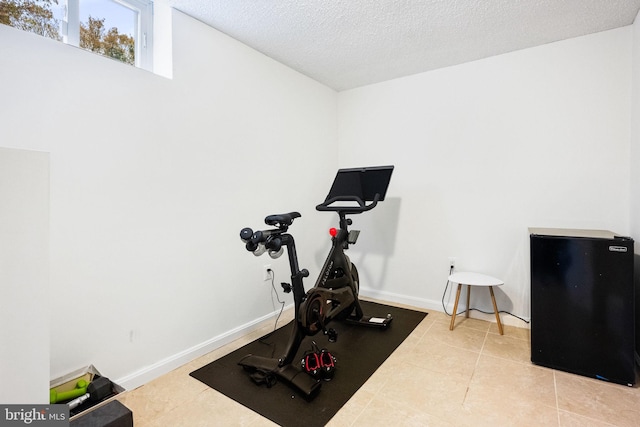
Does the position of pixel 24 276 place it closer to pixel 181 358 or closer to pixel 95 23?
pixel 181 358

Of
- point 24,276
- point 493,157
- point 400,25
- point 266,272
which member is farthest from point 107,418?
point 493,157

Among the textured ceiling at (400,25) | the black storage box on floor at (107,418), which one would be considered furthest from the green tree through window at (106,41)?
the black storage box on floor at (107,418)

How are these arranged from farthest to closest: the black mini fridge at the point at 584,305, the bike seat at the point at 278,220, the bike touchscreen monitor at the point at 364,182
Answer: the bike touchscreen monitor at the point at 364,182, the bike seat at the point at 278,220, the black mini fridge at the point at 584,305

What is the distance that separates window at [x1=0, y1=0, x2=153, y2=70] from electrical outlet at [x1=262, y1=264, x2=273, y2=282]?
1891 mm

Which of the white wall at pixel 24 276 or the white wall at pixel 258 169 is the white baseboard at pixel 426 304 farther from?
the white wall at pixel 24 276

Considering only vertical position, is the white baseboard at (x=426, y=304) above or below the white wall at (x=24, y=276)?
below

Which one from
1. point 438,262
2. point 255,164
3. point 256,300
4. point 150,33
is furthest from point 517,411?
point 150,33

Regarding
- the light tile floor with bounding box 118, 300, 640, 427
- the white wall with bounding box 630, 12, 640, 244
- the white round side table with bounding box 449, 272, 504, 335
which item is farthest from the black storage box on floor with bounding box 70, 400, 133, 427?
the white wall with bounding box 630, 12, 640, 244

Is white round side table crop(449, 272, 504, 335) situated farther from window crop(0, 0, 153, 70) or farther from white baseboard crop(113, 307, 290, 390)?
window crop(0, 0, 153, 70)

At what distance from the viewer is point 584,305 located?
2.09 metres

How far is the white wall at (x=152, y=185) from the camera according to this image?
5.65 ft

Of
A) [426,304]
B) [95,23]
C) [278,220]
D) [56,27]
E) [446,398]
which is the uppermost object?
[95,23]

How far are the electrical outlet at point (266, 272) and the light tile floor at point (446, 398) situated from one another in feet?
2.60

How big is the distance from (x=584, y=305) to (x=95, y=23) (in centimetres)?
375
